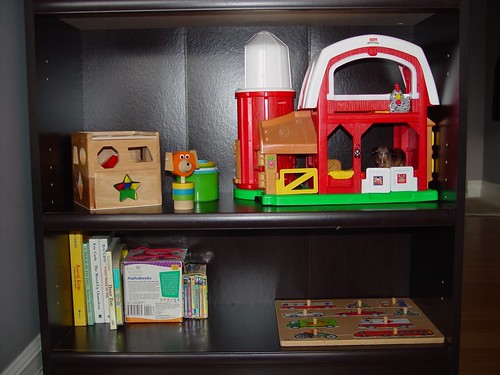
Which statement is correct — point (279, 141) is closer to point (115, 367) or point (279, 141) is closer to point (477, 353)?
point (115, 367)

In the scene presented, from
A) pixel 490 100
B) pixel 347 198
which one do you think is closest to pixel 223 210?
pixel 347 198

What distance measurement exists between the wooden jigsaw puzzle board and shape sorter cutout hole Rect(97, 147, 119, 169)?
52 cm

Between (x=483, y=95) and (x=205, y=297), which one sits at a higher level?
(x=483, y=95)

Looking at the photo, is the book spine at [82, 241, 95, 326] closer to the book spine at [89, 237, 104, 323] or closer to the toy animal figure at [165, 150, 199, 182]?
the book spine at [89, 237, 104, 323]

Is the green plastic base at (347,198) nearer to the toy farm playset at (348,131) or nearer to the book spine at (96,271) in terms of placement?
the toy farm playset at (348,131)

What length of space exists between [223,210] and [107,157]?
0.35 metres

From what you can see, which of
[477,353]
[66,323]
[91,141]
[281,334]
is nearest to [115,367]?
[66,323]

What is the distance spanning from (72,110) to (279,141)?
1.63 feet

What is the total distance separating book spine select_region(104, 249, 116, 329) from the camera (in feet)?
4.38

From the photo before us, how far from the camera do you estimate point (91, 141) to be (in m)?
1.25

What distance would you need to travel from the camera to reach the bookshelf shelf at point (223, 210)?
118cm

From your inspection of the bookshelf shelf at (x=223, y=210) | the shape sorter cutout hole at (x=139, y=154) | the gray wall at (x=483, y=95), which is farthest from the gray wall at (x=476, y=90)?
the shape sorter cutout hole at (x=139, y=154)

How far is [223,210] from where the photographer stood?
1.21 m

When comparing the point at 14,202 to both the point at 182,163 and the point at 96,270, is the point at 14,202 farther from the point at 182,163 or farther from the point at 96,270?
the point at 182,163
